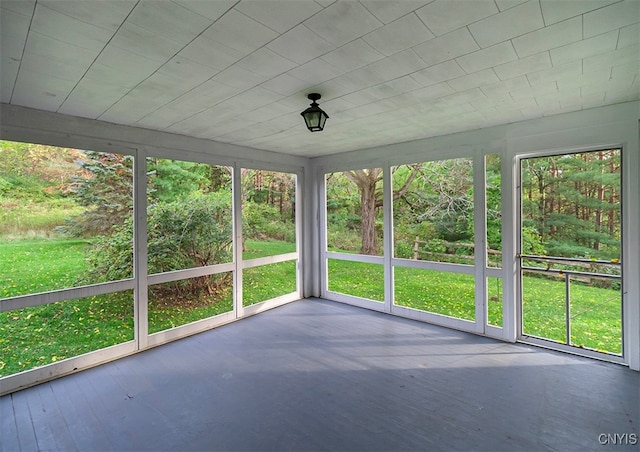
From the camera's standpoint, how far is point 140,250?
12.0 feet

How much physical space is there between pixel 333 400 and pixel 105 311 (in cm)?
346

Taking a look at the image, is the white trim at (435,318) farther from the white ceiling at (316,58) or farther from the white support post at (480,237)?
the white ceiling at (316,58)

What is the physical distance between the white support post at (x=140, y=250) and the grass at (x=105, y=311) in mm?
325

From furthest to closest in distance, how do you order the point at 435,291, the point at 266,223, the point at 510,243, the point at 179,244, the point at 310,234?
the point at 266,223
the point at 310,234
the point at 435,291
the point at 179,244
the point at 510,243

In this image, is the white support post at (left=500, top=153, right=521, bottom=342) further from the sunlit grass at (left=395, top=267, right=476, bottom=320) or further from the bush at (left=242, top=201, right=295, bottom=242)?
the bush at (left=242, top=201, right=295, bottom=242)

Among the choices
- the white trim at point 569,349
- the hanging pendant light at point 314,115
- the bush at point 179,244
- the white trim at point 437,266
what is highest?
the hanging pendant light at point 314,115

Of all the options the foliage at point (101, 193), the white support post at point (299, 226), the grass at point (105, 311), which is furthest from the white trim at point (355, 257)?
the foliage at point (101, 193)

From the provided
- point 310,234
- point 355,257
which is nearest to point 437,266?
point 355,257

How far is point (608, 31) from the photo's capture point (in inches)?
70.1

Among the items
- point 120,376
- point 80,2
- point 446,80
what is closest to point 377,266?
point 446,80

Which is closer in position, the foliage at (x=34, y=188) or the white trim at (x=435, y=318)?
the foliage at (x=34, y=188)

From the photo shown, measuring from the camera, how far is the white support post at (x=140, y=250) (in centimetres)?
363

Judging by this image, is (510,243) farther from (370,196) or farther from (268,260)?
(268,260)

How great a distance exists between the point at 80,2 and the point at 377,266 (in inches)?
195
